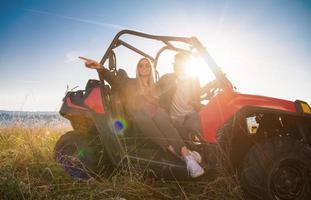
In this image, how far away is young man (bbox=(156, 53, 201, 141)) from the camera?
3944 mm

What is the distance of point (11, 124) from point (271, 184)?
5911mm

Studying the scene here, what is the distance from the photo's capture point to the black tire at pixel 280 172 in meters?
3.13

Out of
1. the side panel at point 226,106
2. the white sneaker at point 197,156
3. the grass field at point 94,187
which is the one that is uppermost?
the side panel at point 226,106

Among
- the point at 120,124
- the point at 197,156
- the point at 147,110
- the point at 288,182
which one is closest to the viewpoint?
the point at 288,182

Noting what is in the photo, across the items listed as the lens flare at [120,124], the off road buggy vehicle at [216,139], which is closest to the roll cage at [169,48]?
the off road buggy vehicle at [216,139]

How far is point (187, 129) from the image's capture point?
392cm

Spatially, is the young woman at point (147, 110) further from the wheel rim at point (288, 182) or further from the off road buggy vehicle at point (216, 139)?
the wheel rim at point (288, 182)

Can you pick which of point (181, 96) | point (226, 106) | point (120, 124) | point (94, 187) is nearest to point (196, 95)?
point (181, 96)

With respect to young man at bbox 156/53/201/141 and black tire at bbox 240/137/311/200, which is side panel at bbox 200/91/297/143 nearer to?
young man at bbox 156/53/201/141

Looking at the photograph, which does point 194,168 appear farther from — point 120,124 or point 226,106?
point 120,124

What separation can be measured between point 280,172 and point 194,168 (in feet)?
2.74

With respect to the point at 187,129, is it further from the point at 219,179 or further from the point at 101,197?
the point at 101,197

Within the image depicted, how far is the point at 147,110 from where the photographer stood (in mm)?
4035

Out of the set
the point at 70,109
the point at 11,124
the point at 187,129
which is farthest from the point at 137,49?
the point at 11,124
